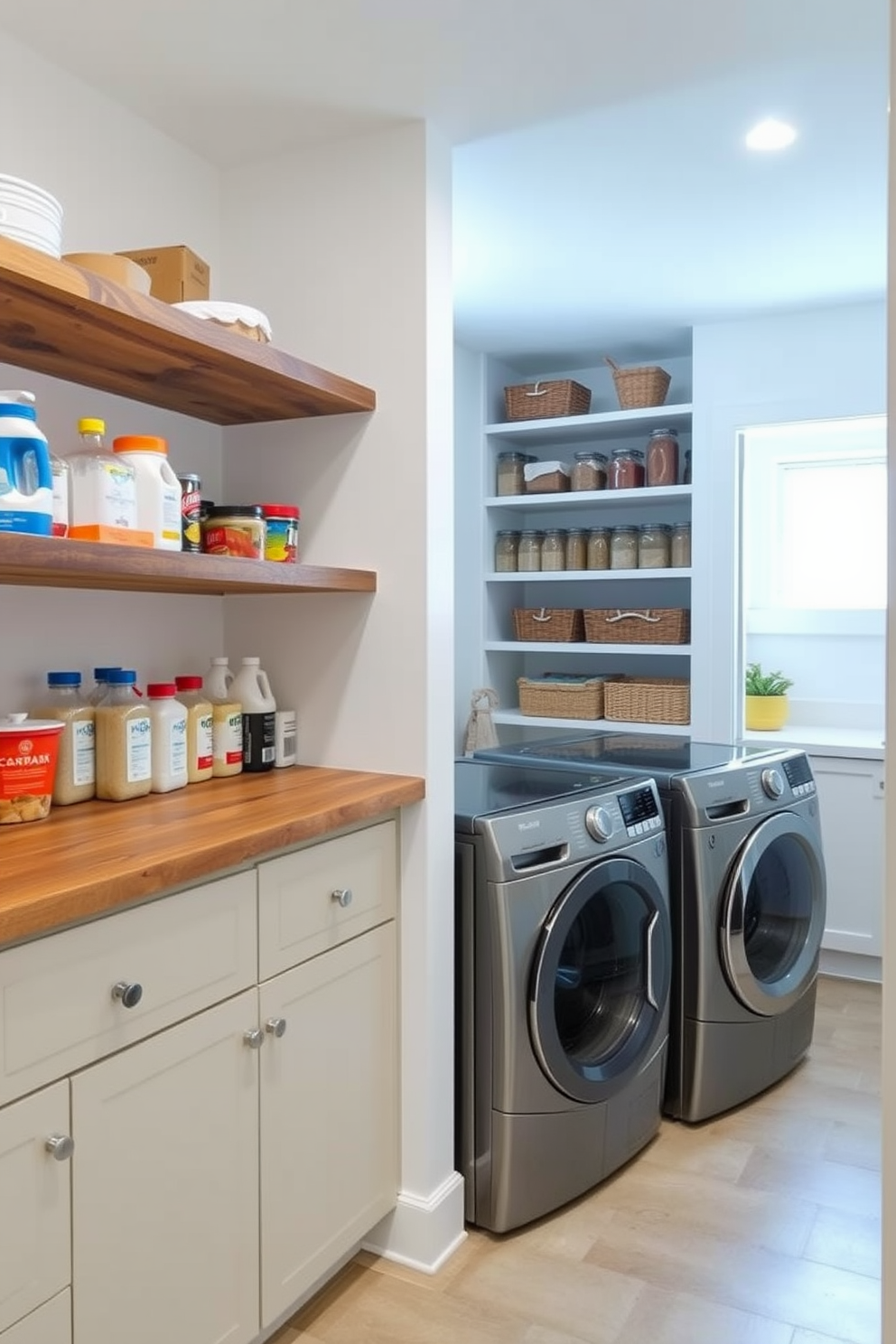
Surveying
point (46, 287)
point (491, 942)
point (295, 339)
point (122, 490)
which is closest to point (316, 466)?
point (295, 339)

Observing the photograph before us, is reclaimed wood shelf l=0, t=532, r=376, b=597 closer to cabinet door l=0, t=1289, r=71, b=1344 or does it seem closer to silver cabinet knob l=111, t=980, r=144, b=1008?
silver cabinet knob l=111, t=980, r=144, b=1008

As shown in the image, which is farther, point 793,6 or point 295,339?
point 295,339

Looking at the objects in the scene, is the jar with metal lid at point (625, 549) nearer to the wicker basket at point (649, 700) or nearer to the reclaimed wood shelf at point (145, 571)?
the wicker basket at point (649, 700)

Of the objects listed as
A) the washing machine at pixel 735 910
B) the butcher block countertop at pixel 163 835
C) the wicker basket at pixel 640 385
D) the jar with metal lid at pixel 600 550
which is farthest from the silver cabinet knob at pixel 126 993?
the wicker basket at pixel 640 385

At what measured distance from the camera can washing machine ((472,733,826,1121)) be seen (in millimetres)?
2498

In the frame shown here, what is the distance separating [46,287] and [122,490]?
0.33 meters

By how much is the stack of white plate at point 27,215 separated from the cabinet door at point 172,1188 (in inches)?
43.8

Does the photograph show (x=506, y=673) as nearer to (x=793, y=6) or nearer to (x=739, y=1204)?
(x=739, y=1204)

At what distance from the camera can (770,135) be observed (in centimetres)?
216

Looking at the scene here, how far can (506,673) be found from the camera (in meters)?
4.25

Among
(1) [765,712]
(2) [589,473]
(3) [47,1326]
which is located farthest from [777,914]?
(3) [47,1326]

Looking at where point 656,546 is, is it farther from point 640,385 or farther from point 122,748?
point 122,748

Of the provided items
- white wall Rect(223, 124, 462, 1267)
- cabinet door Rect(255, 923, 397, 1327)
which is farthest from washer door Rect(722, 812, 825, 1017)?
cabinet door Rect(255, 923, 397, 1327)

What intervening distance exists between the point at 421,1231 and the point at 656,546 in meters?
2.51
